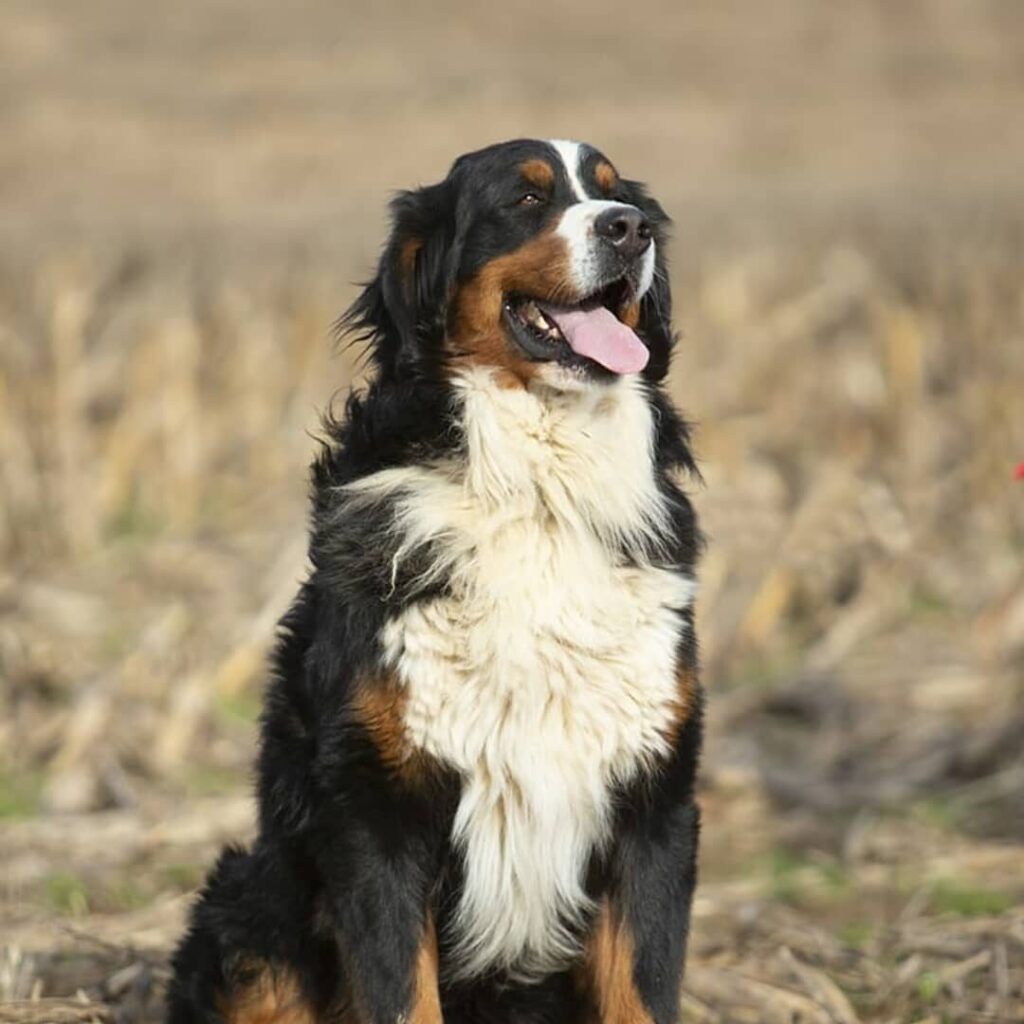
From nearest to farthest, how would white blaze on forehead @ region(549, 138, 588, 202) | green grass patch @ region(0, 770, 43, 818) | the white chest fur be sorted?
the white chest fur
white blaze on forehead @ region(549, 138, 588, 202)
green grass patch @ region(0, 770, 43, 818)

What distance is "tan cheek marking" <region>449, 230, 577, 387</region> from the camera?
16.5 ft

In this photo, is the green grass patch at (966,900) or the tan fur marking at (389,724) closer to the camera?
the tan fur marking at (389,724)

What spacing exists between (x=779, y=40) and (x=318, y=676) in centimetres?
1943

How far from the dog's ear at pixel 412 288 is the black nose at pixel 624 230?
0.43m

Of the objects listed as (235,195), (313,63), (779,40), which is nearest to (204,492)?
(235,195)

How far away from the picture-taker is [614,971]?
15.6 ft

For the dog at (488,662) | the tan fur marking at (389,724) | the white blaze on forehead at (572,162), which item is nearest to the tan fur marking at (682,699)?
the dog at (488,662)

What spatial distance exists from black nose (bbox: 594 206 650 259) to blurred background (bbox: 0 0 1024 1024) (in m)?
0.84

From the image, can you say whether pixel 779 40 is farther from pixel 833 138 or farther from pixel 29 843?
pixel 29 843

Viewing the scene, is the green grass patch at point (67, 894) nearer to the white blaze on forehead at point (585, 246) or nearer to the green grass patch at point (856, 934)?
the green grass patch at point (856, 934)

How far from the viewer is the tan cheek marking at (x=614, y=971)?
474cm

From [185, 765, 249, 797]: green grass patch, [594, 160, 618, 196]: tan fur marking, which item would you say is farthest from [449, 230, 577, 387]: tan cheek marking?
[185, 765, 249, 797]: green grass patch

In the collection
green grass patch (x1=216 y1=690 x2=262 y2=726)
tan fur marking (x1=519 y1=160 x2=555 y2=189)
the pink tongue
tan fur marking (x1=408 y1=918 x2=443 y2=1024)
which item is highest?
green grass patch (x1=216 y1=690 x2=262 y2=726)

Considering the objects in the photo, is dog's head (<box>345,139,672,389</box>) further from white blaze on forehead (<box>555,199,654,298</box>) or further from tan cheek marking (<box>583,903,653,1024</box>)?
tan cheek marking (<box>583,903,653,1024</box>)
